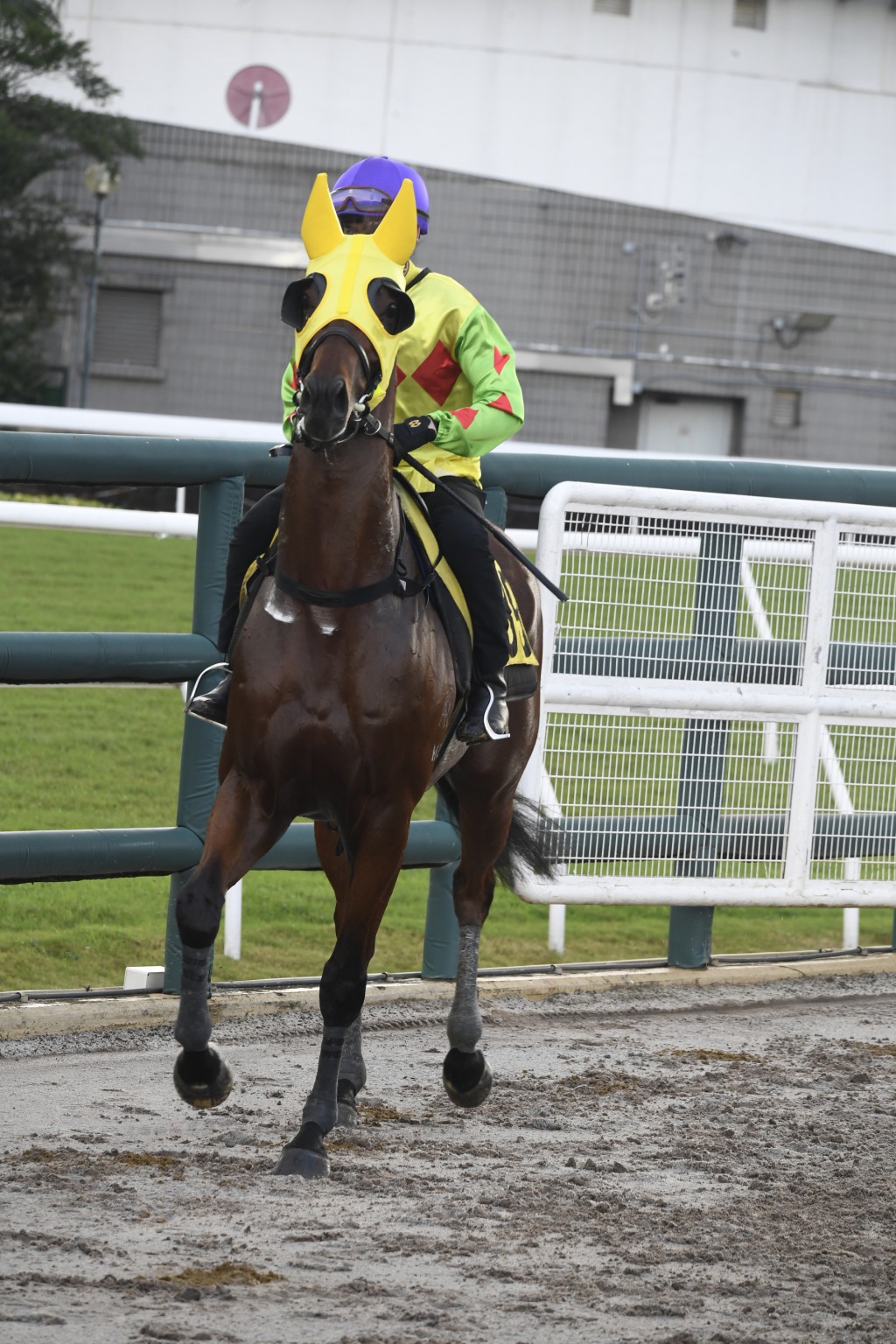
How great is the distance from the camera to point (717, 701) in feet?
22.3

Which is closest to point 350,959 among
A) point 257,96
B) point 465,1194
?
point 465,1194

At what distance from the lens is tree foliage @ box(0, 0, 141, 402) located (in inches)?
1141

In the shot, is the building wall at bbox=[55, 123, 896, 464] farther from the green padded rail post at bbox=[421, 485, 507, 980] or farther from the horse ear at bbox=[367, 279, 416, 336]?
the horse ear at bbox=[367, 279, 416, 336]

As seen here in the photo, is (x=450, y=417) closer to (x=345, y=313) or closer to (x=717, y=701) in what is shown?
(x=345, y=313)

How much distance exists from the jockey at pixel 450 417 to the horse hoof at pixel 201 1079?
845mm

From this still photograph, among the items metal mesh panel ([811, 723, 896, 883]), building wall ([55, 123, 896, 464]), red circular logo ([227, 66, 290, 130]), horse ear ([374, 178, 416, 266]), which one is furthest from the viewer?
red circular logo ([227, 66, 290, 130])

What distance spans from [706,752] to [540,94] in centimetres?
3165

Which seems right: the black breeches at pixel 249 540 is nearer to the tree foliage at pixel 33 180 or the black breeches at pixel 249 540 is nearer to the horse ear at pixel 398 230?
the horse ear at pixel 398 230

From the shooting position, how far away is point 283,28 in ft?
117

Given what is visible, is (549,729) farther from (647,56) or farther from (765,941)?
(647,56)

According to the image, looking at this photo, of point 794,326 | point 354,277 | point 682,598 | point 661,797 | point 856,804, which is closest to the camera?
point 354,277

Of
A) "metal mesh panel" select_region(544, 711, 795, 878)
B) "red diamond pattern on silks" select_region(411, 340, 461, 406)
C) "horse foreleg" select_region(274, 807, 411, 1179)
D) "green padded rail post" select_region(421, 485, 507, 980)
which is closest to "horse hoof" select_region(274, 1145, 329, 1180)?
"horse foreleg" select_region(274, 807, 411, 1179)

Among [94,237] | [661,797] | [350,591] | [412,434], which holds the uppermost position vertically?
[94,237]

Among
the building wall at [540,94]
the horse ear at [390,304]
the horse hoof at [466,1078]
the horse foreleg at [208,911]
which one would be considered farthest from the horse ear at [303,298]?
the building wall at [540,94]
